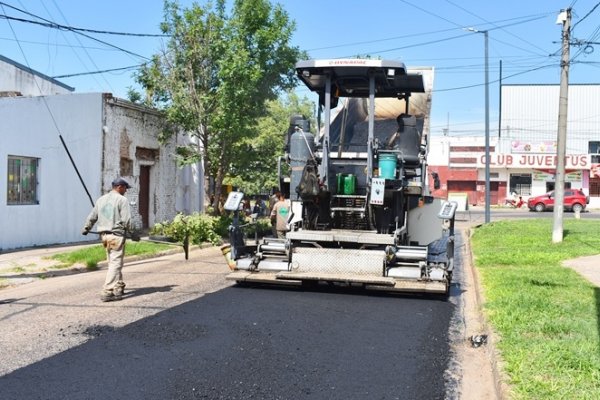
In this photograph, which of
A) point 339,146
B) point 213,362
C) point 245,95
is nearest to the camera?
point 213,362

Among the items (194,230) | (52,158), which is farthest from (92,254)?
(194,230)

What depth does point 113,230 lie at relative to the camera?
827cm

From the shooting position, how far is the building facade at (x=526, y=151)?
1901 inches

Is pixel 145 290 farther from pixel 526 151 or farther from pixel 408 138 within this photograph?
pixel 526 151

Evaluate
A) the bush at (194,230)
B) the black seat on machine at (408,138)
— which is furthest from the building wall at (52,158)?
the black seat on machine at (408,138)

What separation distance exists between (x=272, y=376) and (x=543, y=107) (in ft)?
195

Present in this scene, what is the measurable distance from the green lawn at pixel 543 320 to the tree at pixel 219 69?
7.28m

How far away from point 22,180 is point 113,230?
7.18 m

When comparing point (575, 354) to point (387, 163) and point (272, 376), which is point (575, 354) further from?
point (387, 163)

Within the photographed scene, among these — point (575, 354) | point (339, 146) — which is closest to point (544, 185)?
point (339, 146)

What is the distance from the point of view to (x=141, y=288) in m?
9.25

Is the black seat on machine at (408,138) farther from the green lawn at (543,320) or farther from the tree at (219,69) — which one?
the tree at (219,69)

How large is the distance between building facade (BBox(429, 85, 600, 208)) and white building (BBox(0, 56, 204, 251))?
89.8 ft

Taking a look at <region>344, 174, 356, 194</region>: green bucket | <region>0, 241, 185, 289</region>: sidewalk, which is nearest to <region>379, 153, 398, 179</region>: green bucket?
<region>344, 174, 356, 194</region>: green bucket
